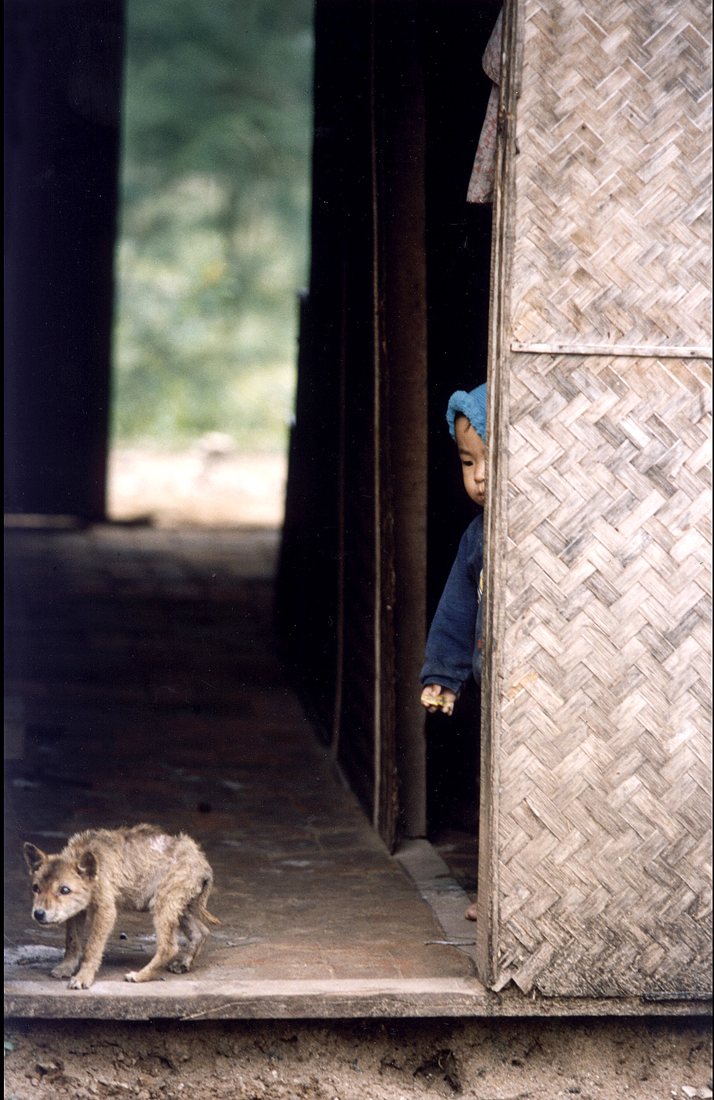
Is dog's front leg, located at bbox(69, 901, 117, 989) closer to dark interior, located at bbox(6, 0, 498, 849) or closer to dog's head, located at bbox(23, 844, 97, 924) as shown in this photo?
dog's head, located at bbox(23, 844, 97, 924)

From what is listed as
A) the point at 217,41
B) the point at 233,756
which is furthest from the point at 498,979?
the point at 217,41

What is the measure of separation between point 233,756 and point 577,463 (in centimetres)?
341

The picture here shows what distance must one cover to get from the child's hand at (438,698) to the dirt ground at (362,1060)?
0.97 metres

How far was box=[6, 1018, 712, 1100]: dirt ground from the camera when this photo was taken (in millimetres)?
3135

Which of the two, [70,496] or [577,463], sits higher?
[577,463]

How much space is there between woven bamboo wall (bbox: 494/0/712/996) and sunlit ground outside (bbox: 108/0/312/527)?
12127 millimetres

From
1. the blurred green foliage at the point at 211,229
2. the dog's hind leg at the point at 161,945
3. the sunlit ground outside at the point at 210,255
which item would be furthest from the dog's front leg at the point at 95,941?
the blurred green foliage at the point at 211,229

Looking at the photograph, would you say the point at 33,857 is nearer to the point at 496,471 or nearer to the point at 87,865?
the point at 87,865

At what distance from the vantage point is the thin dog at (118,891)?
3.08 m

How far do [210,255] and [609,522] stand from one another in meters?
17.7

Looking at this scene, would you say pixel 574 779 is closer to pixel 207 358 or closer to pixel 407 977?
pixel 407 977

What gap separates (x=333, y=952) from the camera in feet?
11.5

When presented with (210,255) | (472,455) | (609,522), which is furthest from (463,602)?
(210,255)

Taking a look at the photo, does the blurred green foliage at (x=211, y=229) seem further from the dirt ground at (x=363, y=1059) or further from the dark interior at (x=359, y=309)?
the dirt ground at (x=363, y=1059)
